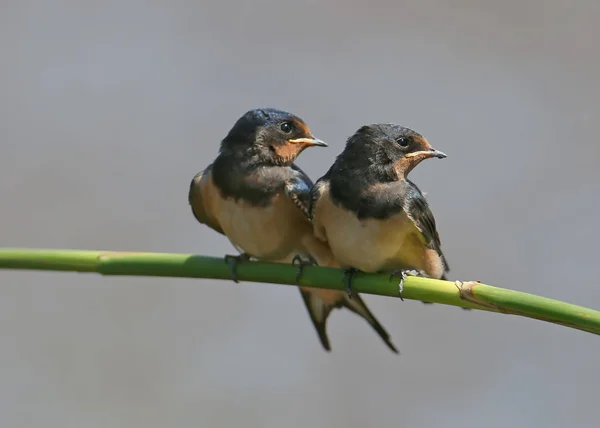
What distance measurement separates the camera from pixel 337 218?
137cm

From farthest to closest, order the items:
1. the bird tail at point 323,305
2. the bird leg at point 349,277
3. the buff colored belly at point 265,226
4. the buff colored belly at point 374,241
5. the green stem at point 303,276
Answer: the bird tail at point 323,305 < the buff colored belly at point 265,226 < the buff colored belly at point 374,241 < the bird leg at point 349,277 < the green stem at point 303,276

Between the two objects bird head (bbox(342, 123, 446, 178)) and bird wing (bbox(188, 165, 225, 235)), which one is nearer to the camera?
bird head (bbox(342, 123, 446, 178))

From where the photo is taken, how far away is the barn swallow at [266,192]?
58.6 inches

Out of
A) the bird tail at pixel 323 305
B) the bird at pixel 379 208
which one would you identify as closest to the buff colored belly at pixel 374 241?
the bird at pixel 379 208

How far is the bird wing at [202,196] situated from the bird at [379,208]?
0.76 feet

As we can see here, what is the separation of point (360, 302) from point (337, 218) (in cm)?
25

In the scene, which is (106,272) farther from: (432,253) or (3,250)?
(432,253)

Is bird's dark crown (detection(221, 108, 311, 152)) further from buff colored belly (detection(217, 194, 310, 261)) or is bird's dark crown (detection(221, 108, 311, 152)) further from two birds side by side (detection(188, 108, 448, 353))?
buff colored belly (detection(217, 194, 310, 261))

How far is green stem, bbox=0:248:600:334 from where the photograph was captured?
79 centimetres

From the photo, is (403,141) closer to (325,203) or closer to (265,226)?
(325,203)

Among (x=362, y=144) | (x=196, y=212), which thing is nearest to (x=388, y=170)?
(x=362, y=144)

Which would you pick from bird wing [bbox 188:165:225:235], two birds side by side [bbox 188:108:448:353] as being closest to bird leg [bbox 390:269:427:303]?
two birds side by side [bbox 188:108:448:353]

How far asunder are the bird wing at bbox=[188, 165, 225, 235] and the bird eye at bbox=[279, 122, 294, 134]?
159 mm

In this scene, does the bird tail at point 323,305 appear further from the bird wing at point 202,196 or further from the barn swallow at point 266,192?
the bird wing at point 202,196
